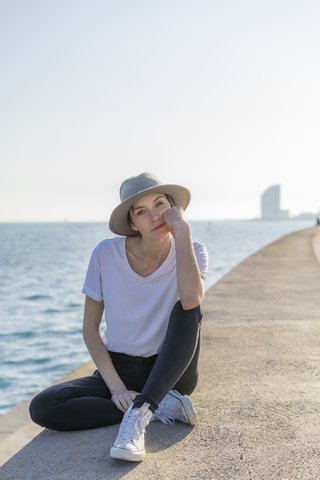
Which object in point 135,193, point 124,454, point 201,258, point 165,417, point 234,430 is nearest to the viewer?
point 124,454

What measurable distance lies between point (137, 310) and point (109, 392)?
0.49 m

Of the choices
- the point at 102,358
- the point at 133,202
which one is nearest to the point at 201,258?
the point at 133,202

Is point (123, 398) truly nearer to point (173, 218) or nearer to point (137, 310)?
point (137, 310)

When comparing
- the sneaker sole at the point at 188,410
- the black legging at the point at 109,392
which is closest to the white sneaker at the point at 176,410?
the sneaker sole at the point at 188,410

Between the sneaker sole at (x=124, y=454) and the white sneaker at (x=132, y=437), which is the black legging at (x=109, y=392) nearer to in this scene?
the white sneaker at (x=132, y=437)

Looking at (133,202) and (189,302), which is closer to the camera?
(189,302)

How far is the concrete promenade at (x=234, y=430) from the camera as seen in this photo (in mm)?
2078

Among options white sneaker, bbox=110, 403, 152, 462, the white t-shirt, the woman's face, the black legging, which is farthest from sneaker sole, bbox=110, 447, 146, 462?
the woman's face

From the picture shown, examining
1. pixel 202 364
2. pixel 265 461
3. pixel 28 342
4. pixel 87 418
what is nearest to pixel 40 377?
pixel 28 342

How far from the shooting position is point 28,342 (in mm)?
12961

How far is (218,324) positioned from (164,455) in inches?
105

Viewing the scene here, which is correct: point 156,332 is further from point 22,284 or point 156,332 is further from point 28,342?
point 22,284

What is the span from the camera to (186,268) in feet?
8.62

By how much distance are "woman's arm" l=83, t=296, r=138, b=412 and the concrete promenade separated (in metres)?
0.18
